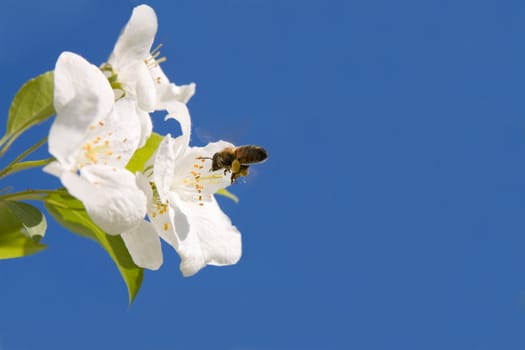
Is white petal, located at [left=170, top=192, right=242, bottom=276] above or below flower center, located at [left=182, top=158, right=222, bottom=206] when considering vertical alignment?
below

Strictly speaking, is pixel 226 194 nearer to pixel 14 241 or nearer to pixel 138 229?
pixel 138 229

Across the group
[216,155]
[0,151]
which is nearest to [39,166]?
[0,151]

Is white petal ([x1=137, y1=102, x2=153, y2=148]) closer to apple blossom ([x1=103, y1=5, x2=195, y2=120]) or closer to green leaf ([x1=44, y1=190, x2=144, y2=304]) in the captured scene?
apple blossom ([x1=103, y1=5, x2=195, y2=120])

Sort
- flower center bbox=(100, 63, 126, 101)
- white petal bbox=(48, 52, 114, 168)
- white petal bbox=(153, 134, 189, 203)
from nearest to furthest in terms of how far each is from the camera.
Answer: white petal bbox=(48, 52, 114, 168), white petal bbox=(153, 134, 189, 203), flower center bbox=(100, 63, 126, 101)

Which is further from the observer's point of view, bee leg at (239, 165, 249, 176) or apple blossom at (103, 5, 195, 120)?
bee leg at (239, 165, 249, 176)

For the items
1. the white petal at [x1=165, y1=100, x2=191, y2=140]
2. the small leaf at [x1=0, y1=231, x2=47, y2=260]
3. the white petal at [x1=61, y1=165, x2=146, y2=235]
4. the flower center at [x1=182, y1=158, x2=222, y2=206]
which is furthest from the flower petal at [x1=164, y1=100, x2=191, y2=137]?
the small leaf at [x1=0, y1=231, x2=47, y2=260]

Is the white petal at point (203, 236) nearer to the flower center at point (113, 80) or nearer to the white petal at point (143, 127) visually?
the white petal at point (143, 127)

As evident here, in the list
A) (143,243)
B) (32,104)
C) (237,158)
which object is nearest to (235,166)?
(237,158)

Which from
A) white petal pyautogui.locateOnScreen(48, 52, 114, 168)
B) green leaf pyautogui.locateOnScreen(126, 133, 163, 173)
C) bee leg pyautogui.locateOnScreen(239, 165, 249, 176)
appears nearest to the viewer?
white petal pyautogui.locateOnScreen(48, 52, 114, 168)
